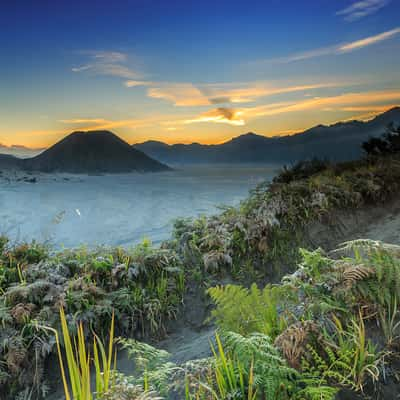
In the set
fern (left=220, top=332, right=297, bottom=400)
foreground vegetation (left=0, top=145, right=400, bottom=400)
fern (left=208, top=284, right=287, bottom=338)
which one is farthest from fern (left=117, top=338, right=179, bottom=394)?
fern (left=208, top=284, right=287, bottom=338)

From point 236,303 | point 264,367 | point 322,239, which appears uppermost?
point 236,303

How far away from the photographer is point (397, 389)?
2236 millimetres

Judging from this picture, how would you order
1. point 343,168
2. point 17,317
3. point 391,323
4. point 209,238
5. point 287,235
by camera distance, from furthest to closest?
point 343,168, point 287,235, point 209,238, point 17,317, point 391,323

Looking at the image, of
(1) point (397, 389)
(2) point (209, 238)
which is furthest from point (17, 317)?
(1) point (397, 389)

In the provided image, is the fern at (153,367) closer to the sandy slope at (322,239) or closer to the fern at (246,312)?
the fern at (246,312)

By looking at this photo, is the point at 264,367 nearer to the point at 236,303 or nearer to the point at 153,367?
the point at 236,303

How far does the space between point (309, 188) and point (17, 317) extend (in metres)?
5.45

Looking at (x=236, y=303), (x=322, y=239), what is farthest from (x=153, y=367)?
(x=322, y=239)

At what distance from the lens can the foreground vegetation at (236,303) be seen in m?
2.13

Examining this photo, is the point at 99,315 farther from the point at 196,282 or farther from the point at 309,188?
the point at 309,188

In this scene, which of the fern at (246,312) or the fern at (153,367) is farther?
the fern at (246,312)

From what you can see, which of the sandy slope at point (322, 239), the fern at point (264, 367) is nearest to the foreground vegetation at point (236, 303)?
the fern at point (264, 367)

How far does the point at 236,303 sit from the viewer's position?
2676mm

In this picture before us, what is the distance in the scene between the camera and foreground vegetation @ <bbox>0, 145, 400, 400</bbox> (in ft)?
6.98
